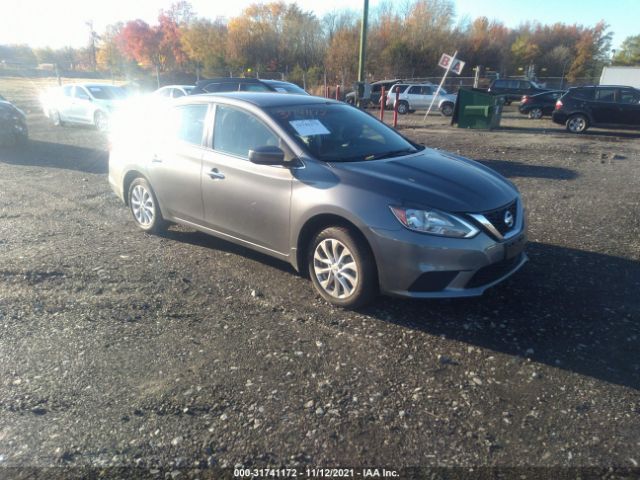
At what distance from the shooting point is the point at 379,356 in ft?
11.2

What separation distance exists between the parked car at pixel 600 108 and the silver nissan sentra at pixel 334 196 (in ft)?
48.0

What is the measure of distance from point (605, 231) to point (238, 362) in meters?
4.93

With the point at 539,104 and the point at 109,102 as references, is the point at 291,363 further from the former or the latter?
the point at 539,104

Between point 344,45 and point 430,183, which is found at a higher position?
point 344,45

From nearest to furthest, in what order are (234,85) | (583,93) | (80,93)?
(234,85), (80,93), (583,93)

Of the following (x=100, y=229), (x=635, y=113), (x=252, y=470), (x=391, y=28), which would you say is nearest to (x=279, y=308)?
(x=252, y=470)

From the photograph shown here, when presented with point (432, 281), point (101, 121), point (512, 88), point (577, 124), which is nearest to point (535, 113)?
point (577, 124)

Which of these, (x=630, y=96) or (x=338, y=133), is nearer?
(x=338, y=133)

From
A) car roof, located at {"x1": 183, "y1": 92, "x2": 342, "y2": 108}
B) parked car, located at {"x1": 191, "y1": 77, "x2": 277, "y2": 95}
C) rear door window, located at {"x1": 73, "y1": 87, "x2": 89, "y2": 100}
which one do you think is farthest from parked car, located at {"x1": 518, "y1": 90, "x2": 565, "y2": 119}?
car roof, located at {"x1": 183, "y1": 92, "x2": 342, "y2": 108}

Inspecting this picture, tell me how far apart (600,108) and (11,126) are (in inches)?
708

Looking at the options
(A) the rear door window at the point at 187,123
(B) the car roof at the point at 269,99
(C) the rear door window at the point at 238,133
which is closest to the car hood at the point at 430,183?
(C) the rear door window at the point at 238,133

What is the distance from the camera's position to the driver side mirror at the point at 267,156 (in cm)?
403

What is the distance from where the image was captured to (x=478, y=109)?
17688 millimetres

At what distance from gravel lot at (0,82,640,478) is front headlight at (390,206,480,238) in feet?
2.48
